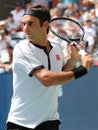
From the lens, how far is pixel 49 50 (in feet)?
12.3

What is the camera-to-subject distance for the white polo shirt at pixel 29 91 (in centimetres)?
353

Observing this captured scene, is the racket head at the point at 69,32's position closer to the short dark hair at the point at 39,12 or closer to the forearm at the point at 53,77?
the short dark hair at the point at 39,12

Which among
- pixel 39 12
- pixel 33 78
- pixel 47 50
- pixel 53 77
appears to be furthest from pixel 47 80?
pixel 39 12

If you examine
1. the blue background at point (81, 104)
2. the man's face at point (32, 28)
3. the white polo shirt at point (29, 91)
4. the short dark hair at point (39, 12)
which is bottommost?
the blue background at point (81, 104)

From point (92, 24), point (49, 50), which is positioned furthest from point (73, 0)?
point (49, 50)

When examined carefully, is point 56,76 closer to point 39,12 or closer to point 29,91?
point 29,91

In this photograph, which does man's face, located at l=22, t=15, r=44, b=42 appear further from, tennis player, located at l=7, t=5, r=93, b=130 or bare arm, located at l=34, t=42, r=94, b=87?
bare arm, located at l=34, t=42, r=94, b=87

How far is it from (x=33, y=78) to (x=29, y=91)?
11 centimetres

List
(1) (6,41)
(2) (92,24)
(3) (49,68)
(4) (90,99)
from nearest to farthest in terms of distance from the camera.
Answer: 1. (3) (49,68)
2. (4) (90,99)
3. (2) (92,24)
4. (1) (6,41)

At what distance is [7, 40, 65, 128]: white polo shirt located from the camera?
139 inches

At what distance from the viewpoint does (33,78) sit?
3545mm

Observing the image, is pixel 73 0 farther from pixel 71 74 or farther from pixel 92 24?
pixel 71 74

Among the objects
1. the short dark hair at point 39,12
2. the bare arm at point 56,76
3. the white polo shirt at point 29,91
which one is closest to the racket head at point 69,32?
the short dark hair at point 39,12

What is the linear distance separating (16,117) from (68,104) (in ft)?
13.1
